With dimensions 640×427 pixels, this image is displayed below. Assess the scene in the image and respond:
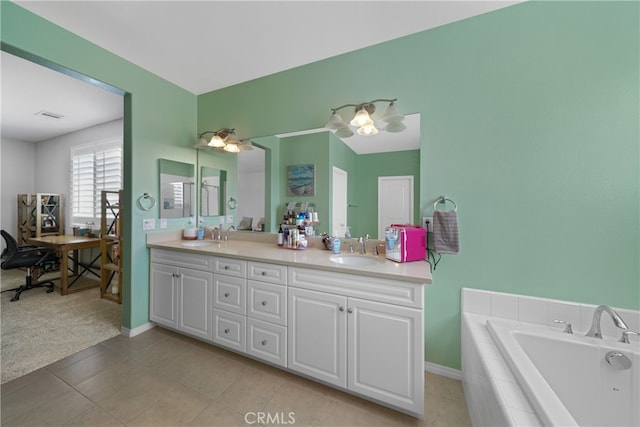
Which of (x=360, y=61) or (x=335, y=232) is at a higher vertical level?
(x=360, y=61)

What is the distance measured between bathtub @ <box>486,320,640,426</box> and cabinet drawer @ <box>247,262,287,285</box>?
1.29m

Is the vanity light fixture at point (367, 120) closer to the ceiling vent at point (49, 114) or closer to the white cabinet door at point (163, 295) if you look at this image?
the white cabinet door at point (163, 295)

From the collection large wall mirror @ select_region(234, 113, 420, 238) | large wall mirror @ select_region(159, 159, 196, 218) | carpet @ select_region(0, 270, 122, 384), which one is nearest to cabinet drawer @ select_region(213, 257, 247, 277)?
large wall mirror @ select_region(234, 113, 420, 238)

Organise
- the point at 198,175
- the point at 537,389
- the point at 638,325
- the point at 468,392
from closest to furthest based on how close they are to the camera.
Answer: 1. the point at 537,389
2. the point at 638,325
3. the point at 468,392
4. the point at 198,175

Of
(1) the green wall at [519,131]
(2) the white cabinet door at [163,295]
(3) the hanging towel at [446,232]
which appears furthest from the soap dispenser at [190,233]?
(3) the hanging towel at [446,232]

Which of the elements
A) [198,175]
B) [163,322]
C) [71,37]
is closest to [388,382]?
[163,322]

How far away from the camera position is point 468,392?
1428mm

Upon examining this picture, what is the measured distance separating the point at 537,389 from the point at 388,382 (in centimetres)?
71

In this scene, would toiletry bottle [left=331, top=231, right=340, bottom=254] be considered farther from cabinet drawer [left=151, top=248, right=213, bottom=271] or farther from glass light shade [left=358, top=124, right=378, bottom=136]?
cabinet drawer [left=151, top=248, right=213, bottom=271]

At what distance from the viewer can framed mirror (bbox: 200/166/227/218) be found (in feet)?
9.09

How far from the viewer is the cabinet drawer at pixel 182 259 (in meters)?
1.95

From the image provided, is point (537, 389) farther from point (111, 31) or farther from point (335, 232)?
point (111, 31)

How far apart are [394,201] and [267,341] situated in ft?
4.76

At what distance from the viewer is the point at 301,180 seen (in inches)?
87.7
